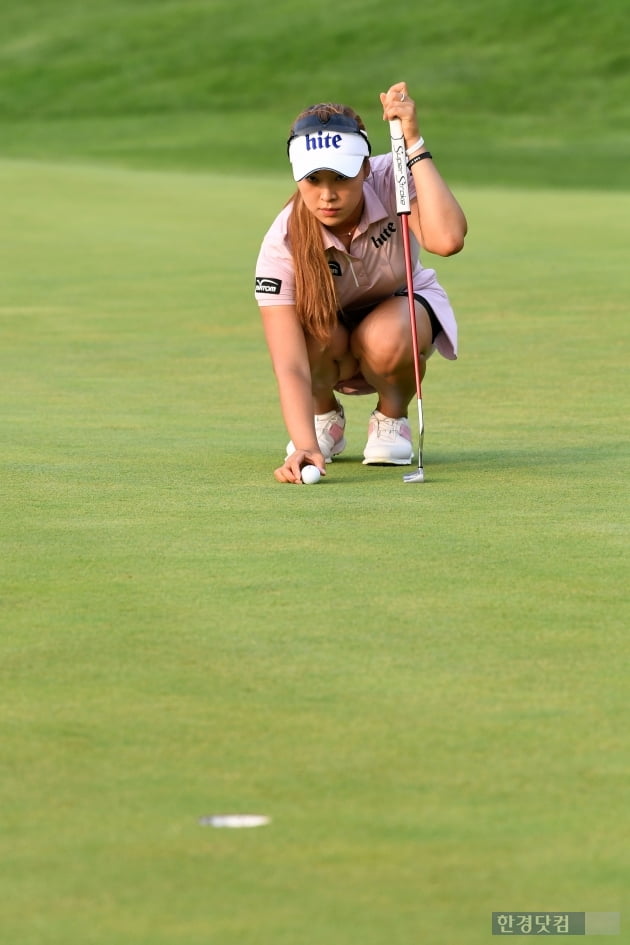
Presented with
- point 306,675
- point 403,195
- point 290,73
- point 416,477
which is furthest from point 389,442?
point 290,73

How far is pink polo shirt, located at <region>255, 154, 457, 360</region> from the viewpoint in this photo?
632 cm

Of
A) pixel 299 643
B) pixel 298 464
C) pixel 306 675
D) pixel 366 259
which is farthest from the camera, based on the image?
pixel 366 259

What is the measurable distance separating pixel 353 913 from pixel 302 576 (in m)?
2.06

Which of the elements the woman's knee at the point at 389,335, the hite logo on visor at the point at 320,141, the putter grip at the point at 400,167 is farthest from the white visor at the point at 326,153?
the woman's knee at the point at 389,335

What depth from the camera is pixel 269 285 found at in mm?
6316

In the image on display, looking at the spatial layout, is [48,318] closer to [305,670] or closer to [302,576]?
[302,576]

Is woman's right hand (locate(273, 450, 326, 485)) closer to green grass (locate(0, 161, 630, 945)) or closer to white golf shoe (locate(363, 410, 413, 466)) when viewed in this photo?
green grass (locate(0, 161, 630, 945))

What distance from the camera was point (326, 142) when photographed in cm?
604

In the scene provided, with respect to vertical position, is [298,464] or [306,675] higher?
[298,464]

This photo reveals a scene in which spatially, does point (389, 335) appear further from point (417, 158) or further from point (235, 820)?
point (235, 820)

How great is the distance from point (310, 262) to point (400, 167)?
0.41m

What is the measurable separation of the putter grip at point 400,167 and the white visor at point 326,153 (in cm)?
13

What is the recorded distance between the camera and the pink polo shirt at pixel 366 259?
632cm

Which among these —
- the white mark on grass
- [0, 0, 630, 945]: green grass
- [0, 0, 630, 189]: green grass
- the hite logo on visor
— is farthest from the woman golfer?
[0, 0, 630, 189]: green grass
